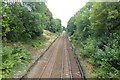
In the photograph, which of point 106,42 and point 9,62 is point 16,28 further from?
point 106,42

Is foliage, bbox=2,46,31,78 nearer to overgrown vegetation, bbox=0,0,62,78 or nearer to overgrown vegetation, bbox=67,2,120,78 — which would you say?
overgrown vegetation, bbox=0,0,62,78

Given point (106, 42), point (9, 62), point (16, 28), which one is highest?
point (16, 28)

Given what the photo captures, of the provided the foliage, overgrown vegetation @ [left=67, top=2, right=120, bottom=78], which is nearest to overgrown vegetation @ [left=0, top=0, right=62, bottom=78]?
the foliage

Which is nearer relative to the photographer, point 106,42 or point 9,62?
point 9,62

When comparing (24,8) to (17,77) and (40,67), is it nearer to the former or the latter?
(40,67)

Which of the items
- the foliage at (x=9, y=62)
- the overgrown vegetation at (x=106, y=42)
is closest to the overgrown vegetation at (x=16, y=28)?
the foliage at (x=9, y=62)

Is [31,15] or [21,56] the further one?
[31,15]

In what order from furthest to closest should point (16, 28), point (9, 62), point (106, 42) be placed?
1. point (16, 28)
2. point (106, 42)
3. point (9, 62)

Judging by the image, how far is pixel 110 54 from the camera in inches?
738

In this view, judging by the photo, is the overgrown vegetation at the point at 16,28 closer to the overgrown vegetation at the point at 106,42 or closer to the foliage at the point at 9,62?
the foliage at the point at 9,62

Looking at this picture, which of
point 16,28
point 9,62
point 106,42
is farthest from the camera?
point 16,28

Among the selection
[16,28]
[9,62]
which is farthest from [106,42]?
[16,28]

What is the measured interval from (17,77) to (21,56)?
5.97 metres

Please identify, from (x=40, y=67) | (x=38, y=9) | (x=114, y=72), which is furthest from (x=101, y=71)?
(x=38, y=9)
